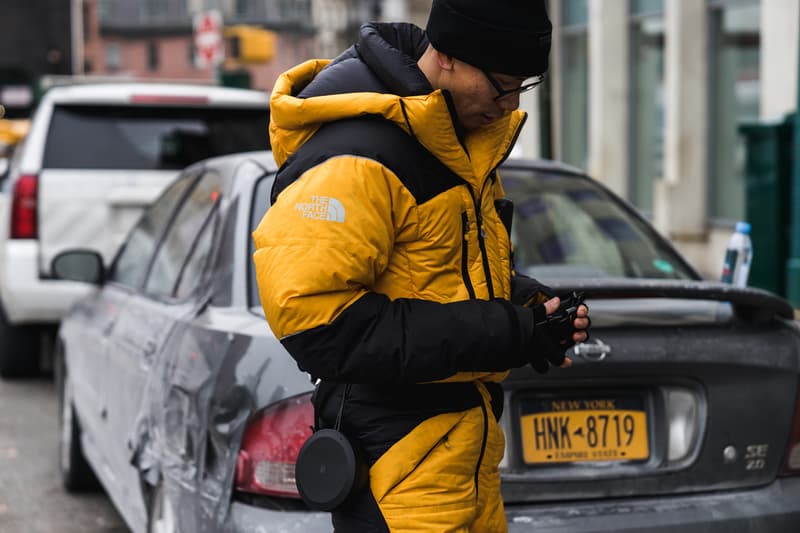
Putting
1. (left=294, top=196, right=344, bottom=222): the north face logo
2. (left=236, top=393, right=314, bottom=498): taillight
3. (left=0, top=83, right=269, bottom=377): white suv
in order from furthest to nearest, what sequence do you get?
(left=0, top=83, right=269, bottom=377): white suv, (left=236, top=393, right=314, bottom=498): taillight, (left=294, top=196, right=344, bottom=222): the north face logo

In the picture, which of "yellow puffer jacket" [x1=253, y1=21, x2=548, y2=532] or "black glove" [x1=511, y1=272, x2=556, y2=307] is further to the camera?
"black glove" [x1=511, y1=272, x2=556, y2=307]

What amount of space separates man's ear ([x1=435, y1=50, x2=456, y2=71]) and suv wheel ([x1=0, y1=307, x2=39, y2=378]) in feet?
23.4

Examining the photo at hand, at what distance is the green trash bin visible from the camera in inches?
362

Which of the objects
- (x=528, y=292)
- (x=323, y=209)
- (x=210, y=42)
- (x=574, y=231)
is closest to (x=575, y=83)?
(x=210, y=42)

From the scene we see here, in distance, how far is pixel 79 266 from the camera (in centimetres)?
562

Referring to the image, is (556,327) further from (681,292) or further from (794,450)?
(794,450)

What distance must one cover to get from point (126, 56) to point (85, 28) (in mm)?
6594

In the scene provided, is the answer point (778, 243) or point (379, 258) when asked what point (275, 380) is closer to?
point (379, 258)

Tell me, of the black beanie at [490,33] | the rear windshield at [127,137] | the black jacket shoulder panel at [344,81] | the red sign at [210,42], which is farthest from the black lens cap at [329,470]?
the red sign at [210,42]

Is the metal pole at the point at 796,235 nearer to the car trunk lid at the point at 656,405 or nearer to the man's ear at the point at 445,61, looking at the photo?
the car trunk lid at the point at 656,405

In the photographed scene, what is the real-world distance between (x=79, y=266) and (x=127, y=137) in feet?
9.63

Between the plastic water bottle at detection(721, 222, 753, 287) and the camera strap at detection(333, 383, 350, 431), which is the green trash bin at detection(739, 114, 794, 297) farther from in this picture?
the camera strap at detection(333, 383, 350, 431)

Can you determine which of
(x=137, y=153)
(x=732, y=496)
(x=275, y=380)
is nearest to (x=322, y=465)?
(x=275, y=380)

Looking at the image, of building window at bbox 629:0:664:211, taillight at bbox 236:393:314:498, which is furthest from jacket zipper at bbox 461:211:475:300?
building window at bbox 629:0:664:211
